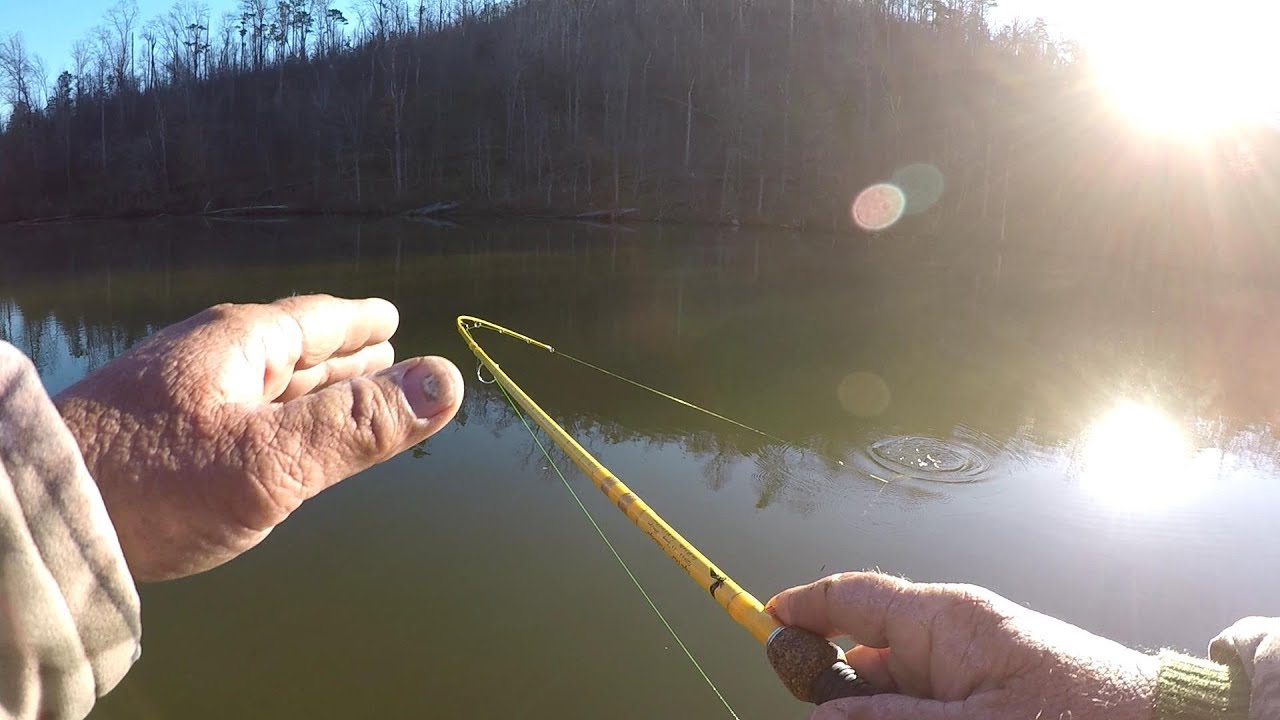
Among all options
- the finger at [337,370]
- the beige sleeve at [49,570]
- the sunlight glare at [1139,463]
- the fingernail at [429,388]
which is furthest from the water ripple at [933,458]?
the beige sleeve at [49,570]

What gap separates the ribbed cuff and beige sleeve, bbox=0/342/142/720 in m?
1.33

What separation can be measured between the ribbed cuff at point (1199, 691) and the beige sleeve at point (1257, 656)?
2 centimetres

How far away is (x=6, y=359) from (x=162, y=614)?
4102 millimetres

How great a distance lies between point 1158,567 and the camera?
4590 millimetres

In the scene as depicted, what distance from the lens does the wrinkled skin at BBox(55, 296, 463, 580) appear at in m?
0.95

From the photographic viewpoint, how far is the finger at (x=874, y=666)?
1420mm

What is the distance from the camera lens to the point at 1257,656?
41.9 inches

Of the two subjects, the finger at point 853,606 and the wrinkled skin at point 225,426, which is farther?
the finger at point 853,606

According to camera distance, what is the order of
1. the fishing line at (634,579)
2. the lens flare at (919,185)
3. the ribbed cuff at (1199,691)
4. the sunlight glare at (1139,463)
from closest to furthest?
the ribbed cuff at (1199,691) → the fishing line at (634,579) → the sunlight glare at (1139,463) → the lens flare at (919,185)

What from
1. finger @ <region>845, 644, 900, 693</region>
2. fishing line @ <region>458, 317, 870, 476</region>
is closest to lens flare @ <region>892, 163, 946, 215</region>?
fishing line @ <region>458, 317, 870, 476</region>

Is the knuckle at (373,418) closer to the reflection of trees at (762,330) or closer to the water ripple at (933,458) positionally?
the reflection of trees at (762,330)

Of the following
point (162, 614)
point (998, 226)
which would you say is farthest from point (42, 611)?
point (998, 226)

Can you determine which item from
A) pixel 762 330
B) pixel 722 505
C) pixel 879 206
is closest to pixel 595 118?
pixel 879 206

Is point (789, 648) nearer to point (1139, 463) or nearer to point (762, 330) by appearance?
point (1139, 463)
